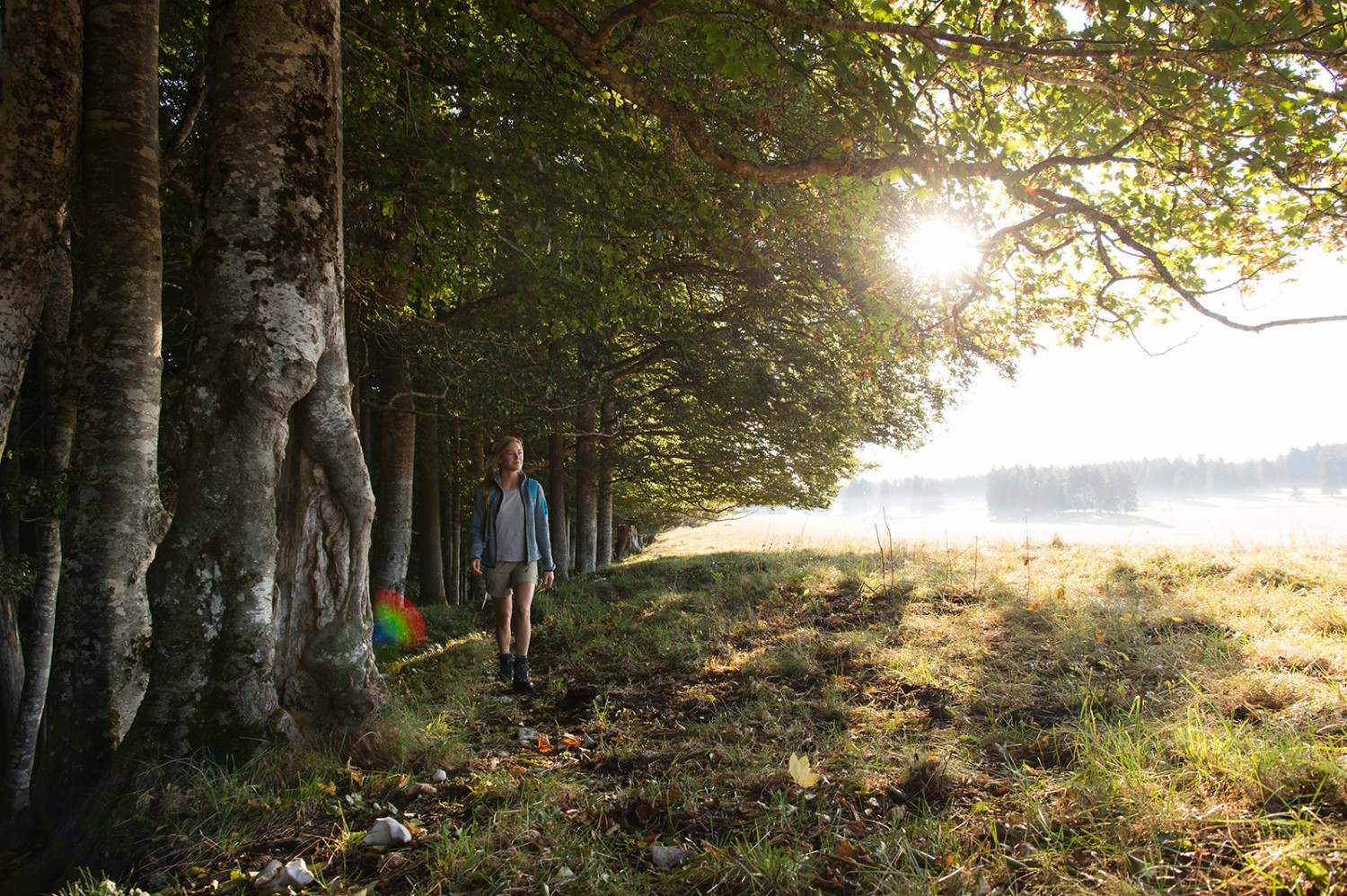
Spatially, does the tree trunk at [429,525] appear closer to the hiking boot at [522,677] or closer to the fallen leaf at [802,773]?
the hiking boot at [522,677]

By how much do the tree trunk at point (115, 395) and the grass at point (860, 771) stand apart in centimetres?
124

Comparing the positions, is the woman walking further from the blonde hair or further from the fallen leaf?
the fallen leaf

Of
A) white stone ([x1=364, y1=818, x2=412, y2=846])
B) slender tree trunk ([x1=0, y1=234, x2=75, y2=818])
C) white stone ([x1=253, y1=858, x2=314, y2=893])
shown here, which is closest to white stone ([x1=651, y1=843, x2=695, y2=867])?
white stone ([x1=364, y1=818, x2=412, y2=846])

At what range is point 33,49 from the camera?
3.96 metres

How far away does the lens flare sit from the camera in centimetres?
1006

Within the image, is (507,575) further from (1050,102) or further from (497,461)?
(1050,102)

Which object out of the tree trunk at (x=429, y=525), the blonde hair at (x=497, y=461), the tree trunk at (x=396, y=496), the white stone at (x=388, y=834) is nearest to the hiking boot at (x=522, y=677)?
the blonde hair at (x=497, y=461)

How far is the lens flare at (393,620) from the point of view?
1006 cm

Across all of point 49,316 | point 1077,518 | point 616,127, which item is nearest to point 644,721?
point 616,127

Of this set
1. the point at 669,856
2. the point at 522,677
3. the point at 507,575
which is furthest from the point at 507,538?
the point at 669,856

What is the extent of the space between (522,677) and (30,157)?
467 cm

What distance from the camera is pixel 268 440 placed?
11.9ft

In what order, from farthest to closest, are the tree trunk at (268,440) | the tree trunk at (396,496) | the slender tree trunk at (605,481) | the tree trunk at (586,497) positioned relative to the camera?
the tree trunk at (586,497)
the slender tree trunk at (605,481)
the tree trunk at (396,496)
the tree trunk at (268,440)

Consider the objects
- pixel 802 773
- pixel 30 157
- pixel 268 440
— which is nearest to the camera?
pixel 802 773
